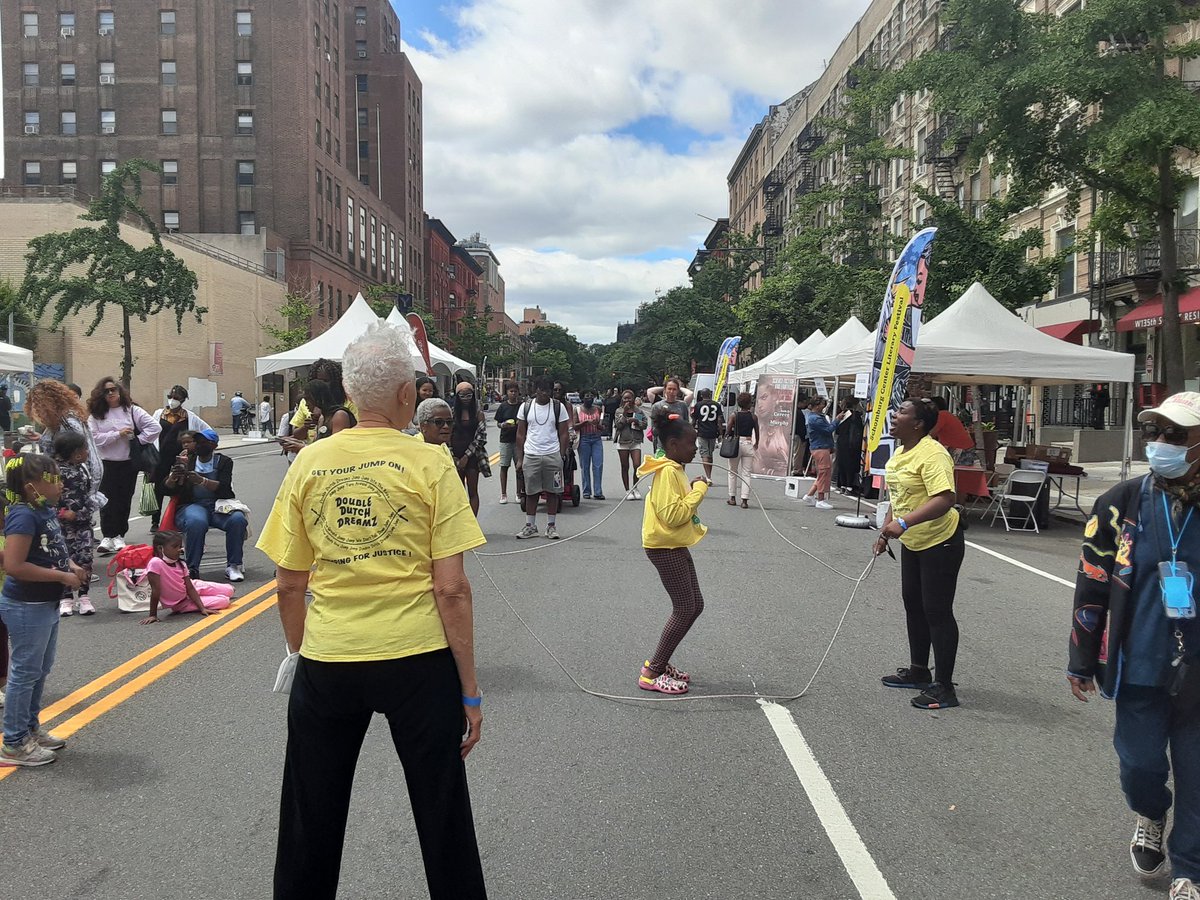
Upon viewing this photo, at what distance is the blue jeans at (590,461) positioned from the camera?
15125 millimetres

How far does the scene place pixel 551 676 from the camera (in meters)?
5.54

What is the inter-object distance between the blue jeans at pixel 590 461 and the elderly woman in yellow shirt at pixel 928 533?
10.0 meters

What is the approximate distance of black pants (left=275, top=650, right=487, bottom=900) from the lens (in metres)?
2.42

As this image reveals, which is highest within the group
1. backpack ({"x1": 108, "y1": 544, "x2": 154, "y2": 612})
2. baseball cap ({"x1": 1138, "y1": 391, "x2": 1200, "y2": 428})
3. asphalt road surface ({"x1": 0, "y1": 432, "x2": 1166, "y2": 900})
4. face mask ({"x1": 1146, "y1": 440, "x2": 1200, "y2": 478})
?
baseball cap ({"x1": 1138, "y1": 391, "x2": 1200, "y2": 428})

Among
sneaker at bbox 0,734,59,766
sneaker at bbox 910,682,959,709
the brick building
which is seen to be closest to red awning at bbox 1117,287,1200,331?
sneaker at bbox 910,682,959,709

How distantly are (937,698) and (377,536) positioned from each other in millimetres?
3780

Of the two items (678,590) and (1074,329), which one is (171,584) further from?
(1074,329)

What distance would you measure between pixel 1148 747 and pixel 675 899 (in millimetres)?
1704

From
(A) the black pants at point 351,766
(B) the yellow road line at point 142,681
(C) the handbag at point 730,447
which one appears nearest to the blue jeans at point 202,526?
(B) the yellow road line at point 142,681

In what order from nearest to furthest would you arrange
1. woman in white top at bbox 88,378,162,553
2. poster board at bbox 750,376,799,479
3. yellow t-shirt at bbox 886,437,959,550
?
1. yellow t-shirt at bbox 886,437,959,550
2. woman in white top at bbox 88,378,162,553
3. poster board at bbox 750,376,799,479

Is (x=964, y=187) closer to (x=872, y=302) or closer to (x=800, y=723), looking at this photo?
(x=872, y=302)

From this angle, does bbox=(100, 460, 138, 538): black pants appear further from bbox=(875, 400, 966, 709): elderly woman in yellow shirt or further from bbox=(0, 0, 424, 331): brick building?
bbox=(0, 0, 424, 331): brick building

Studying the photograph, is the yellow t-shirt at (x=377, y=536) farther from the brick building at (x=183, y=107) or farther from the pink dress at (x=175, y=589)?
the brick building at (x=183, y=107)

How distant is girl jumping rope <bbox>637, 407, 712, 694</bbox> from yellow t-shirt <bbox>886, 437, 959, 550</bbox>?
3.64ft
